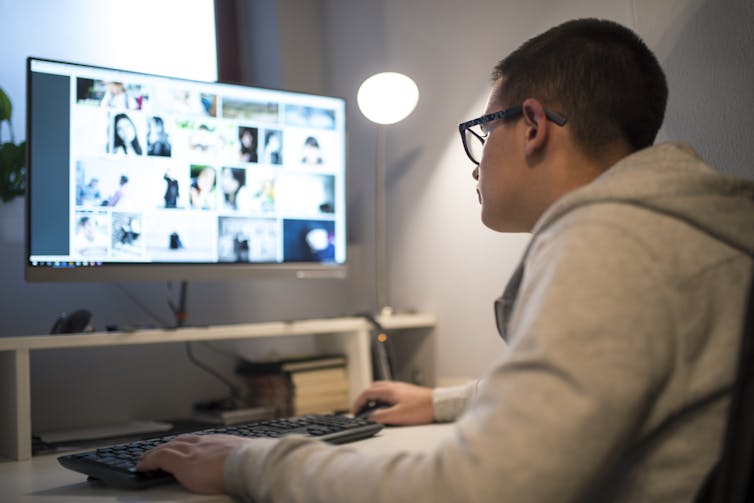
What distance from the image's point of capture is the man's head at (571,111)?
96 cm

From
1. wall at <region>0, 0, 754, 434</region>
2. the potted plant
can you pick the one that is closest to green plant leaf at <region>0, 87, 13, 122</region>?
the potted plant

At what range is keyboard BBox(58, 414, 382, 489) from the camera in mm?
990

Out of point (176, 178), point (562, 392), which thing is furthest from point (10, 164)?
point (562, 392)

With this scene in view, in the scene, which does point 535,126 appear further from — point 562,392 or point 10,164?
point 10,164

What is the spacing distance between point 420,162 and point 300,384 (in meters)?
0.70

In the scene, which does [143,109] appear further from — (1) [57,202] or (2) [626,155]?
(2) [626,155]

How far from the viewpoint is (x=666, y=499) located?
75 centimetres

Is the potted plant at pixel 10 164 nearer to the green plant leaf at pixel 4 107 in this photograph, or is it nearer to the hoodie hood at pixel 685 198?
the green plant leaf at pixel 4 107

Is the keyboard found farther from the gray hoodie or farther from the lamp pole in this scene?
the lamp pole

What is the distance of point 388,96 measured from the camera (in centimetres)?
188

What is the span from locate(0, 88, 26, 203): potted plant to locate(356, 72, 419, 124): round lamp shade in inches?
31.3

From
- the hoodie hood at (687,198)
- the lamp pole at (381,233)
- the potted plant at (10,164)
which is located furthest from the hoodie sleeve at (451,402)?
the potted plant at (10,164)

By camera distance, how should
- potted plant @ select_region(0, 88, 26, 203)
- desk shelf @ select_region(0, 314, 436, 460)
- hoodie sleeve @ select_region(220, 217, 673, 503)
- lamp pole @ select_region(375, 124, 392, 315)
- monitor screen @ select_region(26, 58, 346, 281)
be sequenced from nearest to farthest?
hoodie sleeve @ select_region(220, 217, 673, 503), desk shelf @ select_region(0, 314, 436, 460), monitor screen @ select_region(26, 58, 346, 281), potted plant @ select_region(0, 88, 26, 203), lamp pole @ select_region(375, 124, 392, 315)

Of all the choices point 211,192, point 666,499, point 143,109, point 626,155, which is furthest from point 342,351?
point 666,499
